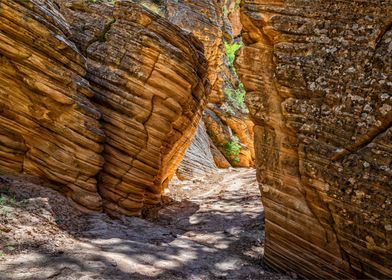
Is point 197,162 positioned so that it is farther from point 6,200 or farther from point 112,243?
point 6,200

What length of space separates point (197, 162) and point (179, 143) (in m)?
5.31

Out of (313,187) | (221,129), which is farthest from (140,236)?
(221,129)

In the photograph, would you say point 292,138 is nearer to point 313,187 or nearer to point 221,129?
point 313,187

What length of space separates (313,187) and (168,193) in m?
8.73

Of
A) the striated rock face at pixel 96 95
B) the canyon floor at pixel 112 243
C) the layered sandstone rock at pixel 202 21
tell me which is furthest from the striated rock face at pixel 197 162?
the canyon floor at pixel 112 243

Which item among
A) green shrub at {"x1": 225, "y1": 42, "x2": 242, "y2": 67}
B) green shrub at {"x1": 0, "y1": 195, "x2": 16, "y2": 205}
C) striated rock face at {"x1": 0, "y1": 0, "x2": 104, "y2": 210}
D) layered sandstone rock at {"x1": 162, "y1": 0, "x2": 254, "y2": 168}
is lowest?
green shrub at {"x1": 0, "y1": 195, "x2": 16, "y2": 205}

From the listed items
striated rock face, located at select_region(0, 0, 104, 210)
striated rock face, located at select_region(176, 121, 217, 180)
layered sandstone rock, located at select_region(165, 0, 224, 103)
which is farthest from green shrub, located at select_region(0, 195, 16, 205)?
layered sandstone rock, located at select_region(165, 0, 224, 103)

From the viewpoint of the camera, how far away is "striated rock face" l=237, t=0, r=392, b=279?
14.6 feet

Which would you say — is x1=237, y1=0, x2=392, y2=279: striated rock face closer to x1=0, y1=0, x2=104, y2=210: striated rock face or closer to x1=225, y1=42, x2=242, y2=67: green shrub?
x1=0, y1=0, x2=104, y2=210: striated rock face

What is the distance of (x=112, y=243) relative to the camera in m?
6.22

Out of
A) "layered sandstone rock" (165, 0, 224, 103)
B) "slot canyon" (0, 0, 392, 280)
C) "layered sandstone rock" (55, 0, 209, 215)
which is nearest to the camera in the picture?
"slot canyon" (0, 0, 392, 280)

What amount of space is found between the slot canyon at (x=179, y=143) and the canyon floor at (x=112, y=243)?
0.15 ft

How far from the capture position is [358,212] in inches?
180

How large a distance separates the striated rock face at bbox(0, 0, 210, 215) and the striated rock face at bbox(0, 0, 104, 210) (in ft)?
0.08
